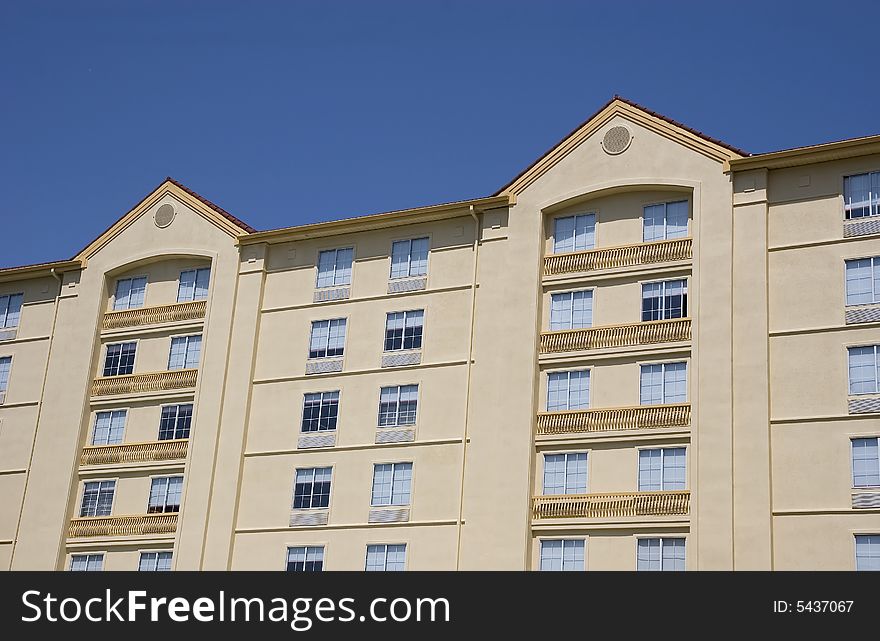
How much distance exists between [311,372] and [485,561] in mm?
10765

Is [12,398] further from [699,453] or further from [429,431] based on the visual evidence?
[699,453]

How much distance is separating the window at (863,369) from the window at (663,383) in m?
5.26

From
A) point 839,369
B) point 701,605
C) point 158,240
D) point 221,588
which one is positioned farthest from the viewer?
point 158,240

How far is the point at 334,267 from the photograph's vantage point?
50406 millimetres

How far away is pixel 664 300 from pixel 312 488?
14.4 m

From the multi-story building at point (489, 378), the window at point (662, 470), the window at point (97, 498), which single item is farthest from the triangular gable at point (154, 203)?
the window at point (662, 470)

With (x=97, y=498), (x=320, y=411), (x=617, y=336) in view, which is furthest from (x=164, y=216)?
(x=617, y=336)

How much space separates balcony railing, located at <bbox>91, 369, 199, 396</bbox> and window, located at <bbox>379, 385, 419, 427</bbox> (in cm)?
835

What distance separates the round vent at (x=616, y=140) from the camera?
45844mm

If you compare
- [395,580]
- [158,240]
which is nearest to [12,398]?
[158,240]

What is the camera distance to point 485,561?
4259 cm

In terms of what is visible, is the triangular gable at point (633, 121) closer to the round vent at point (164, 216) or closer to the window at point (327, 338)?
the window at point (327, 338)

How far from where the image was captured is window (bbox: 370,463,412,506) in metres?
45.4

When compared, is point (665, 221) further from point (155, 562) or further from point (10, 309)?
point (10, 309)
